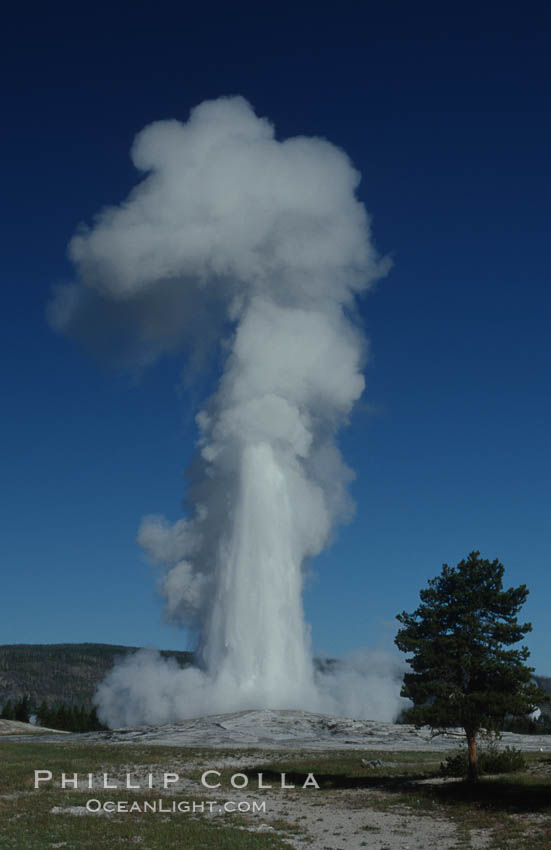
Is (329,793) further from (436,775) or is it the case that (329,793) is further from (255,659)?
(255,659)

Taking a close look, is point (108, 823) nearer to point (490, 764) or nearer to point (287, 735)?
point (490, 764)

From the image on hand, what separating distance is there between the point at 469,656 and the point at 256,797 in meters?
12.8

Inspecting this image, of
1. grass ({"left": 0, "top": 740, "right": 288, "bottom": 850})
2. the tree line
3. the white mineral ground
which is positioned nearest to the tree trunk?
grass ({"left": 0, "top": 740, "right": 288, "bottom": 850})

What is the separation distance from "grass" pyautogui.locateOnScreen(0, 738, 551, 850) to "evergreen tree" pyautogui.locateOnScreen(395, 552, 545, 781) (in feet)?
11.9

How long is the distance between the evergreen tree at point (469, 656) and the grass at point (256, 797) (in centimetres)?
363

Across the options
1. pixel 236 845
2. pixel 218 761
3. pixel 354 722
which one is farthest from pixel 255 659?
pixel 236 845

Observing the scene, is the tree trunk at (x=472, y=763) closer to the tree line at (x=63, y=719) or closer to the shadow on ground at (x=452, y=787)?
the shadow on ground at (x=452, y=787)

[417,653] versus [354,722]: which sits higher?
[417,653]

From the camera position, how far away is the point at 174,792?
39.1m

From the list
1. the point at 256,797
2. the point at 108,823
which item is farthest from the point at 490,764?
the point at 108,823

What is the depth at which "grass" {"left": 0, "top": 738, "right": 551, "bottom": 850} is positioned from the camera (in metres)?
26.9

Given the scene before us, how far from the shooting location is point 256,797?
36.9 meters

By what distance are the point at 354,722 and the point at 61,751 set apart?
112 feet

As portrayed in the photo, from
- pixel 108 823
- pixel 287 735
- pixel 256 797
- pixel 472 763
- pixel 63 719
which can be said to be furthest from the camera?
pixel 63 719
